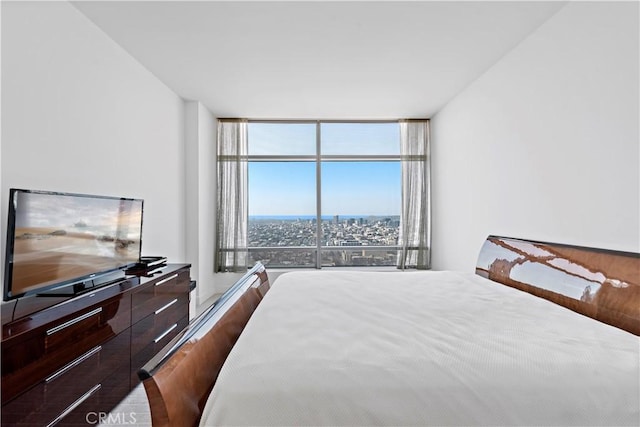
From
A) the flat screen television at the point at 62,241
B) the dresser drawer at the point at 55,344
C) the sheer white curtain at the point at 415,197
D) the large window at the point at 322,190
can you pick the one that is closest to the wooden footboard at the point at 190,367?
the dresser drawer at the point at 55,344

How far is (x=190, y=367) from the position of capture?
107cm

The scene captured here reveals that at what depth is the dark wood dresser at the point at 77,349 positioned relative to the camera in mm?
1435

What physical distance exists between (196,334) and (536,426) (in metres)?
1.11

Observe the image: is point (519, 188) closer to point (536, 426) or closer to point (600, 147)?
point (600, 147)

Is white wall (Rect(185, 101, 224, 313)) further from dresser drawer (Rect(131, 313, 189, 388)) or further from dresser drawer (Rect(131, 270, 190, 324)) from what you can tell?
dresser drawer (Rect(131, 313, 189, 388))

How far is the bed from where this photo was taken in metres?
0.94

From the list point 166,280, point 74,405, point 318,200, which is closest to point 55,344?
point 74,405

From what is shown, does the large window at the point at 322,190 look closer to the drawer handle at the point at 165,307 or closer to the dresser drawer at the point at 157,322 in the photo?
the dresser drawer at the point at 157,322

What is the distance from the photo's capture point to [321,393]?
3.20 feet

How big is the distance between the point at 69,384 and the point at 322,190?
410cm

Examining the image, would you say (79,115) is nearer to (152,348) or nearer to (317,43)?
(152,348)

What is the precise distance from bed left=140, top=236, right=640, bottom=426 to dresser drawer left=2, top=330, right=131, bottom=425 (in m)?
0.91

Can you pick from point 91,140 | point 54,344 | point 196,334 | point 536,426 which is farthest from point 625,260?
point 91,140

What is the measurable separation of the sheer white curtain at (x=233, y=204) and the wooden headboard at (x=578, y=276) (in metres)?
3.60
